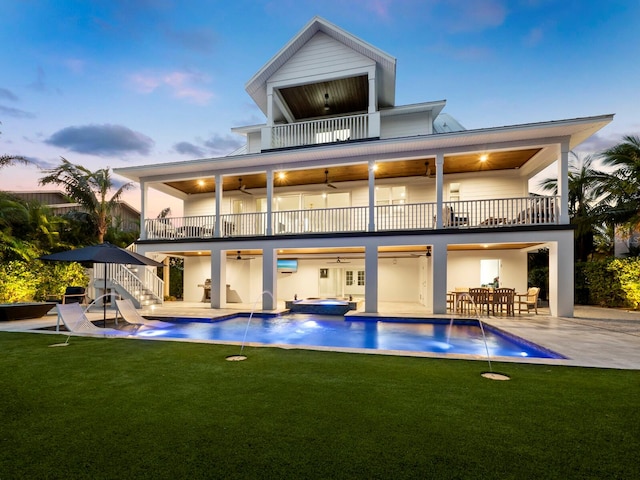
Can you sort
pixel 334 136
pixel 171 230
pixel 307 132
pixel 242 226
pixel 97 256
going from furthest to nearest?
pixel 171 230
pixel 334 136
pixel 307 132
pixel 242 226
pixel 97 256

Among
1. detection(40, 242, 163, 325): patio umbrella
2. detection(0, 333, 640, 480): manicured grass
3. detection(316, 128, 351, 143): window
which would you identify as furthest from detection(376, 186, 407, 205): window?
detection(0, 333, 640, 480): manicured grass

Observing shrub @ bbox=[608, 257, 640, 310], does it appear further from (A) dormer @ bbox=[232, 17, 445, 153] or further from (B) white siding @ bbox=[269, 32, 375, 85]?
(B) white siding @ bbox=[269, 32, 375, 85]

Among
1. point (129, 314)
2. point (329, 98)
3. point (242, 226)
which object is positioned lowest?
point (129, 314)

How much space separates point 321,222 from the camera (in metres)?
15.0

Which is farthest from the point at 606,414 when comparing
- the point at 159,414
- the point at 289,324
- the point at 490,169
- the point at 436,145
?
the point at 490,169

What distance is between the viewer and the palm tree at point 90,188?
Answer: 771 inches

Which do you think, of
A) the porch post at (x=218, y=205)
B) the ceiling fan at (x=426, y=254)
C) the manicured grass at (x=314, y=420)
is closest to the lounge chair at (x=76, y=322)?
the manicured grass at (x=314, y=420)

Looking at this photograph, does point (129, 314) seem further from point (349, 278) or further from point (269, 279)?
point (349, 278)

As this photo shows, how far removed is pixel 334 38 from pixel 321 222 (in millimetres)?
8274

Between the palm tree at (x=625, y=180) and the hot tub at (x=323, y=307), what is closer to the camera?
the palm tree at (x=625, y=180)

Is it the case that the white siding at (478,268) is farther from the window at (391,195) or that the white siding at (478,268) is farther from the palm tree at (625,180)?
the palm tree at (625,180)

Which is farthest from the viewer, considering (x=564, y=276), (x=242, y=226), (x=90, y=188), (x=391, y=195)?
(x=90, y=188)

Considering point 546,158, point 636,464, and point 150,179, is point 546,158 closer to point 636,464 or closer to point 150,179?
point 636,464

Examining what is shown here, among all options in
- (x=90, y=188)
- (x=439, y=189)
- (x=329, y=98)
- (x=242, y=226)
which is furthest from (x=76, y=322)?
(x=90, y=188)
